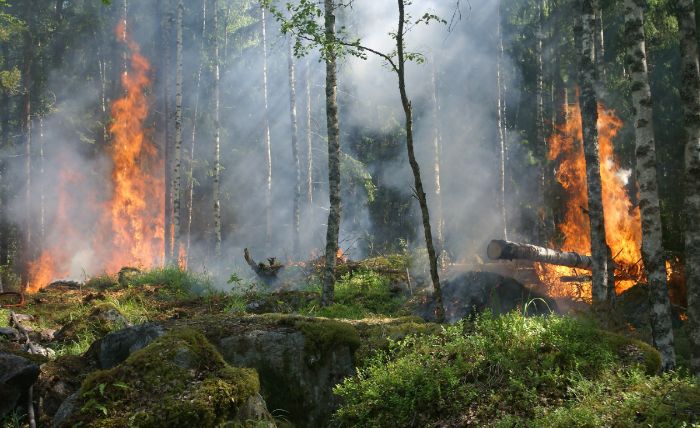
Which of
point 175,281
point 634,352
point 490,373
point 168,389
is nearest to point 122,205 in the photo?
point 175,281

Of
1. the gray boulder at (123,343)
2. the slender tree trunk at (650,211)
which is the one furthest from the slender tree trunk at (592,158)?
the gray boulder at (123,343)

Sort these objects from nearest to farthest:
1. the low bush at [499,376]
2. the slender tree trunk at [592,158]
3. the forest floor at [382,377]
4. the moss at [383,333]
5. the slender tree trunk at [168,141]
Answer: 1. the forest floor at [382,377]
2. the low bush at [499,376]
3. the moss at [383,333]
4. the slender tree trunk at [592,158]
5. the slender tree trunk at [168,141]

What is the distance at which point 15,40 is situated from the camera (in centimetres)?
2706

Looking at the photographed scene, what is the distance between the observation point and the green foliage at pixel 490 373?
5062 mm

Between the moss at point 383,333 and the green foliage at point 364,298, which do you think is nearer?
the moss at point 383,333

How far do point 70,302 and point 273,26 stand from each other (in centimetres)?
2990

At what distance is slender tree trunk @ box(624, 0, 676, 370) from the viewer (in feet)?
27.9

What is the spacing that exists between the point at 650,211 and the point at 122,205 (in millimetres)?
27571

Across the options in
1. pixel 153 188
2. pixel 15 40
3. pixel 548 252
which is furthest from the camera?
pixel 153 188

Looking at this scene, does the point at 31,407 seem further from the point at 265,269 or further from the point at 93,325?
the point at 265,269

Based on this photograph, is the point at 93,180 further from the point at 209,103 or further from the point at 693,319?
the point at 693,319

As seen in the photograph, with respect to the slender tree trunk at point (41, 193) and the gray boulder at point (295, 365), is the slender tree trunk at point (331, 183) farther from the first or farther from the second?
the slender tree trunk at point (41, 193)

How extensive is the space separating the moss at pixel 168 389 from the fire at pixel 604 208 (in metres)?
12.2

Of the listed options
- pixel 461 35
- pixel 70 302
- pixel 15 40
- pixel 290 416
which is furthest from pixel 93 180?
pixel 290 416
